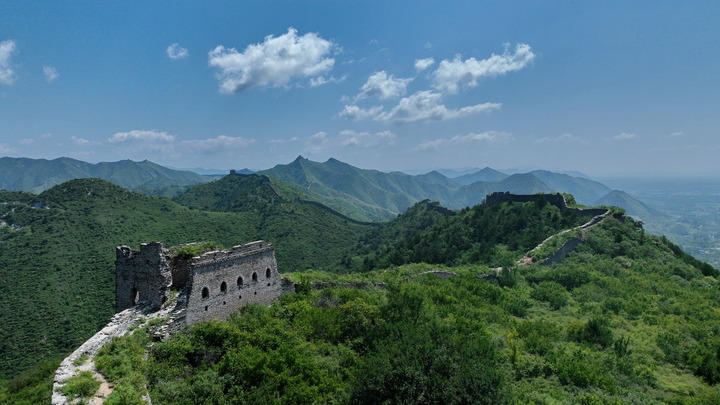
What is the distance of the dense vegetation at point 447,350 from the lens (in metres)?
12.4

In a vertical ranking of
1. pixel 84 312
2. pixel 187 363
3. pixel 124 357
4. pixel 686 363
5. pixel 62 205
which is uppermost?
pixel 62 205

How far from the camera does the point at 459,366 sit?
500 inches

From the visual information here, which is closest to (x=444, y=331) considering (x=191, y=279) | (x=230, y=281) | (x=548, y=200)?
(x=230, y=281)

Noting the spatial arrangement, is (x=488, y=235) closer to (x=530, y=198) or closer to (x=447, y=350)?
(x=530, y=198)

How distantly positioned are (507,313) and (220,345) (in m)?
18.5

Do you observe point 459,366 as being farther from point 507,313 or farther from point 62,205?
point 62,205

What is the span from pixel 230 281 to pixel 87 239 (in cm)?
6952

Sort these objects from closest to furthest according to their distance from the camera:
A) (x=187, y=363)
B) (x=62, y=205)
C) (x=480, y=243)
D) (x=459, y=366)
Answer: (x=459, y=366) → (x=187, y=363) → (x=480, y=243) → (x=62, y=205)

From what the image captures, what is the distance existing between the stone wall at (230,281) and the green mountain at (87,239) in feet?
123

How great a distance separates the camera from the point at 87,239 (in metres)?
72.0

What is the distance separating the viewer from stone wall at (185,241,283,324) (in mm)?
17922

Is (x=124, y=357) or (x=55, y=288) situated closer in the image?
(x=124, y=357)

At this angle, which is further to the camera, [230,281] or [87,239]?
[87,239]

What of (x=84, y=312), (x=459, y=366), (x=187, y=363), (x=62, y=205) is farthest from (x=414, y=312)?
(x=62, y=205)
